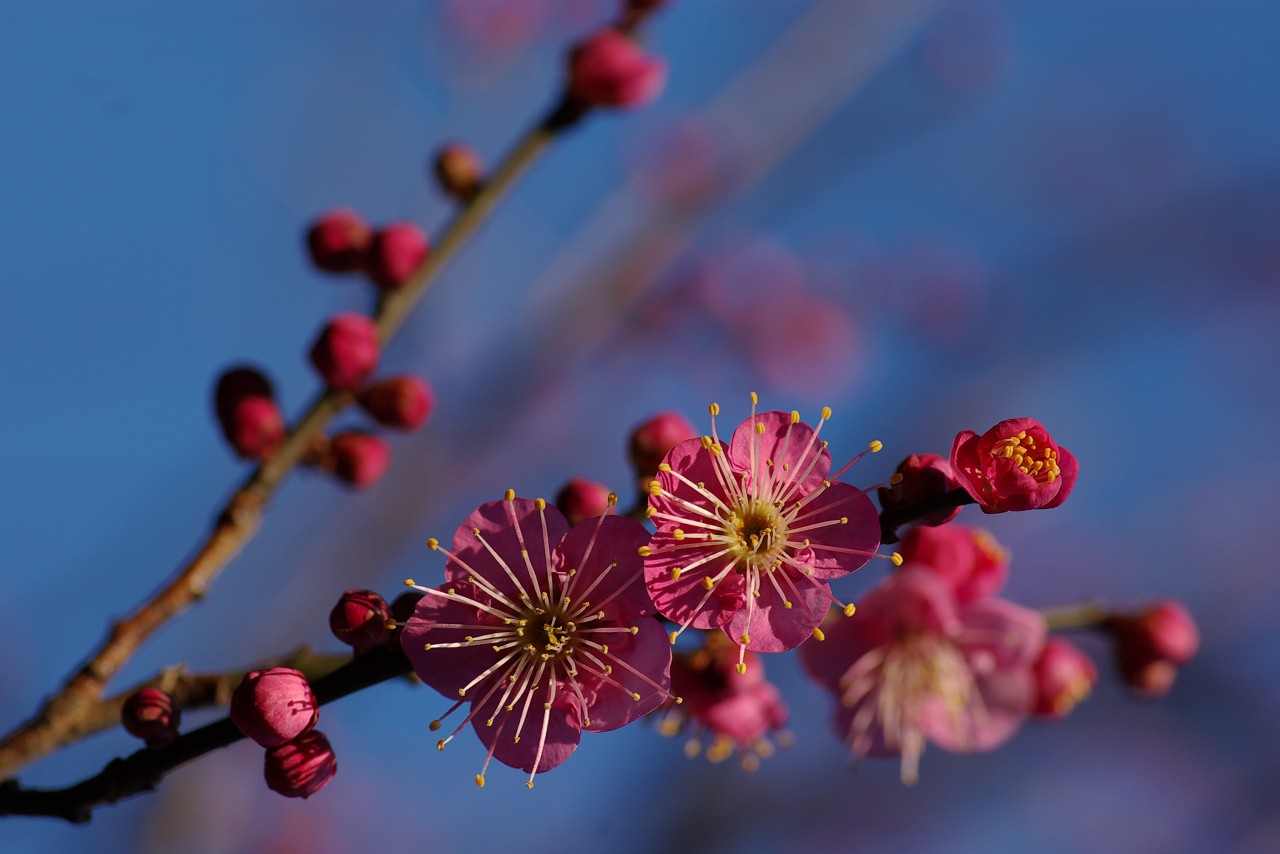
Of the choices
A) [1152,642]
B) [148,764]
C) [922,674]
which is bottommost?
[148,764]

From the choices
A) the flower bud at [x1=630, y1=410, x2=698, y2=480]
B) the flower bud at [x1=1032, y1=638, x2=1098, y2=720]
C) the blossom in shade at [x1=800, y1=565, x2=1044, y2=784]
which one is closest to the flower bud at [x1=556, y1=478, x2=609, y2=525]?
the flower bud at [x1=630, y1=410, x2=698, y2=480]

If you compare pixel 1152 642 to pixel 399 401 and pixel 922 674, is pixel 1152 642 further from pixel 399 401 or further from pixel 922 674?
pixel 399 401

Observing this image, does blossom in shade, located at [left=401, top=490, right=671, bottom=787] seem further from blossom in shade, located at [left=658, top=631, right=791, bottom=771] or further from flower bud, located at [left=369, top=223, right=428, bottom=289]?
flower bud, located at [left=369, top=223, right=428, bottom=289]

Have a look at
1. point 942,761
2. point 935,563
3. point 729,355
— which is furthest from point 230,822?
point 729,355

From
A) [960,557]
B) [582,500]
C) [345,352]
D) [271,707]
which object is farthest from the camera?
[345,352]

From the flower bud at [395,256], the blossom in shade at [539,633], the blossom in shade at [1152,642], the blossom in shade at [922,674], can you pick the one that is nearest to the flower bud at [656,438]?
the blossom in shade at [539,633]

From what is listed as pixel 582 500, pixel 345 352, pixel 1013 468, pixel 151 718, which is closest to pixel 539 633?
pixel 582 500
